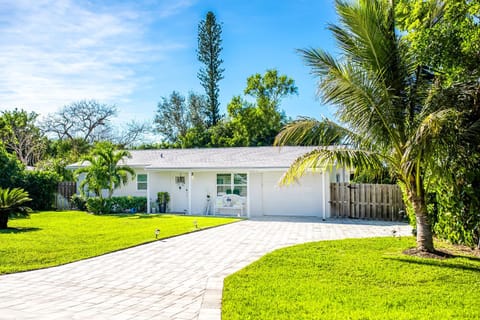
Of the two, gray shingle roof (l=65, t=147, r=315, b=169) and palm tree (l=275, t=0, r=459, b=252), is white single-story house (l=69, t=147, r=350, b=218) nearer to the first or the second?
gray shingle roof (l=65, t=147, r=315, b=169)

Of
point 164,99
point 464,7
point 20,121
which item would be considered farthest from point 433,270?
point 164,99

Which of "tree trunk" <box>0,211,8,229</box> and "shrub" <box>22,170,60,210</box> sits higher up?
"shrub" <box>22,170,60,210</box>

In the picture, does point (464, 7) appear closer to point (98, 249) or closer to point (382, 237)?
point (382, 237)

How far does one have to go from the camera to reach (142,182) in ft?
74.3

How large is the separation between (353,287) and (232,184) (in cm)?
1343

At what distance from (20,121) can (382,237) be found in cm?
3728

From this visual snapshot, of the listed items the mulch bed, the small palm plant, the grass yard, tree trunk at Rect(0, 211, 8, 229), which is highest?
the small palm plant

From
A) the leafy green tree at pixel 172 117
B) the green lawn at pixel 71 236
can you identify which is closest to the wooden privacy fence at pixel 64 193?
the green lawn at pixel 71 236

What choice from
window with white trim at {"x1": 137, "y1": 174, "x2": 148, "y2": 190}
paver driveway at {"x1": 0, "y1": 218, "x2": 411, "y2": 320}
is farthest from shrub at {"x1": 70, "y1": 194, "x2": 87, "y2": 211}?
paver driveway at {"x1": 0, "y1": 218, "x2": 411, "y2": 320}

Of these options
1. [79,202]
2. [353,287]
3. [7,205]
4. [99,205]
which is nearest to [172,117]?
[79,202]

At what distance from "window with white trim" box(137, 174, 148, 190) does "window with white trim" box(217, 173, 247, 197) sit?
5.40 metres

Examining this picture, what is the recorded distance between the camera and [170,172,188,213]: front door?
20.7 meters

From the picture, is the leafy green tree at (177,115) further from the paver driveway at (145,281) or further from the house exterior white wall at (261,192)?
the paver driveway at (145,281)

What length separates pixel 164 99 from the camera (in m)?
47.5
